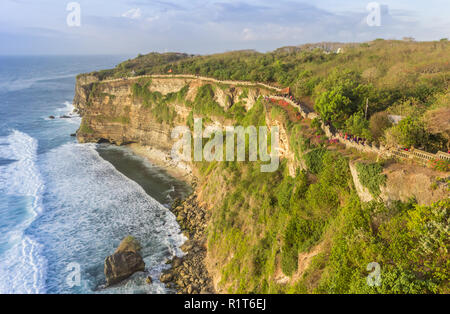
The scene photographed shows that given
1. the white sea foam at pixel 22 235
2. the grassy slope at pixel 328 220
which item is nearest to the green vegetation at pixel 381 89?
the grassy slope at pixel 328 220

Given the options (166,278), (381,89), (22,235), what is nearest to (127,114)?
(22,235)

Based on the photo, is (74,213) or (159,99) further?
(159,99)

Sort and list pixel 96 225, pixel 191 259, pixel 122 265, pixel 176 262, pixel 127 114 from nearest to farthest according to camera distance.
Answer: pixel 122 265 → pixel 176 262 → pixel 191 259 → pixel 96 225 → pixel 127 114

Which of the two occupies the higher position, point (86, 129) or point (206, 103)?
point (206, 103)

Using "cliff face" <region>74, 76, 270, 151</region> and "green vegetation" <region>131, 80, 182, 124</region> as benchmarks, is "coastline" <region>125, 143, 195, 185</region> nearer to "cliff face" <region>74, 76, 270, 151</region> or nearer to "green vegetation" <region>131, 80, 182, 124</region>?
"cliff face" <region>74, 76, 270, 151</region>

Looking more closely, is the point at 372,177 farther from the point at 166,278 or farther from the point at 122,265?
the point at 122,265

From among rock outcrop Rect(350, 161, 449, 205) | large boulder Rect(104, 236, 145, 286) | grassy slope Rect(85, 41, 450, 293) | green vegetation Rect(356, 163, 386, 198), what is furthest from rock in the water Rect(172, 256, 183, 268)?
green vegetation Rect(356, 163, 386, 198)

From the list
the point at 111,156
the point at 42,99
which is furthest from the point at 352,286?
the point at 42,99
